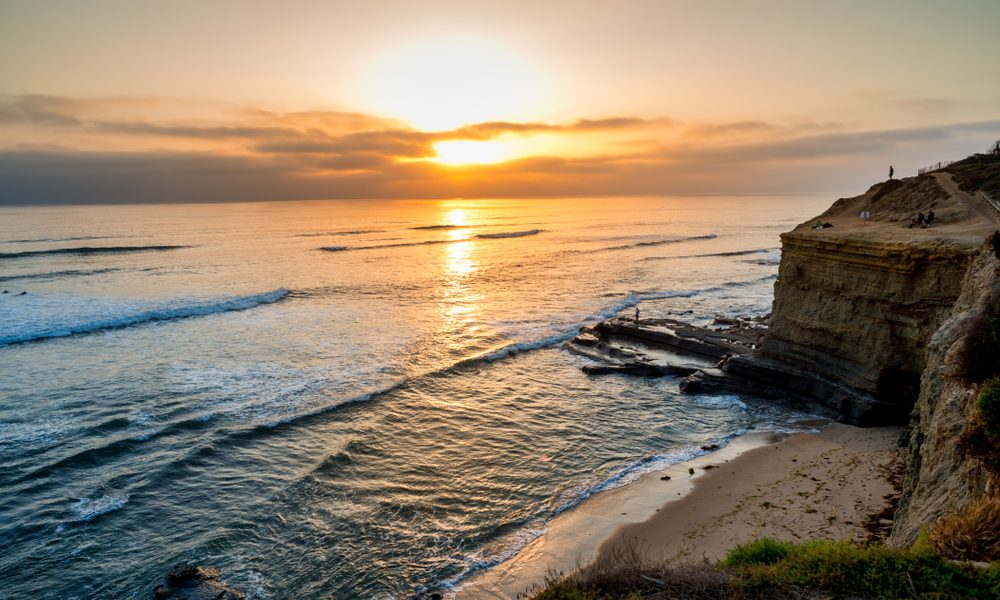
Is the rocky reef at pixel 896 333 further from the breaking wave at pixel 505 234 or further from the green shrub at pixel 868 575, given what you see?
the breaking wave at pixel 505 234

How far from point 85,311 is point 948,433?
1782 inches

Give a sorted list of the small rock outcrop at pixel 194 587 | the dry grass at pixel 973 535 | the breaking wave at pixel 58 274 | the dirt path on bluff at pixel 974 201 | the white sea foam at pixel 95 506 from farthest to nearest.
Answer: the breaking wave at pixel 58 274
the dirt path on bluff at pixel 974 201
the white sea foam at pixel 95 506
the small rock outcrop at pixel 194 587
the dry grass at pixel 973 535

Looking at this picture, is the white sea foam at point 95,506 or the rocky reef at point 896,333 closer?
the rocky reef at point 896,333

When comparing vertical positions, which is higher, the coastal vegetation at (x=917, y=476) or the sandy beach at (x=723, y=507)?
the coastal vegetation at (x=917, y=476)

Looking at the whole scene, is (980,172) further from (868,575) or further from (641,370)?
(868,575)

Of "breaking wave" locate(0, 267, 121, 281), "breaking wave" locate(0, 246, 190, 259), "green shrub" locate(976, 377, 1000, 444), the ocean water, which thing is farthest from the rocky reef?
"breaking wave" locate(0, 246, 190, 259)

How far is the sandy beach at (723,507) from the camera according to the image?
1286 cm

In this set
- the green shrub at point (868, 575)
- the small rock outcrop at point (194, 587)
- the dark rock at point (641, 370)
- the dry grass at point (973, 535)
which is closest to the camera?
the green shrub at point (868, 575)

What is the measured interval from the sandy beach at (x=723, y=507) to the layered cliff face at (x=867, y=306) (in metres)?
1.98

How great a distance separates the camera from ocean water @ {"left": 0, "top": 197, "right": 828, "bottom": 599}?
43.0 feet

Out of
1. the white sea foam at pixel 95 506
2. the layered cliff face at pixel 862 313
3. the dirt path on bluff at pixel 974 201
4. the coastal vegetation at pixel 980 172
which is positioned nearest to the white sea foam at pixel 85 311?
the white sea foam at pixel 95 506

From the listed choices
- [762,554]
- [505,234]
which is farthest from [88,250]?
[762,554]

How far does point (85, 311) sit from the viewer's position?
3712 centimetres

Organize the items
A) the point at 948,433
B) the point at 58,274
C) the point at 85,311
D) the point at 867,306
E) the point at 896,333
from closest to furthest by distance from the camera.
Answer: the point at 948,433, the point at 896,333, the point at 867,306, the point at 85,311, the point at 58,274
